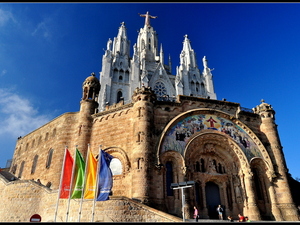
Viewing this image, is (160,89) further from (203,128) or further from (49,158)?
(49,158)

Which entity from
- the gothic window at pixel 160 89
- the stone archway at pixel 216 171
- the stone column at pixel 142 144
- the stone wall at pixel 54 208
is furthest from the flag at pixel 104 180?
the gothic window at pixel 160 89

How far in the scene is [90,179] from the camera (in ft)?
45.6

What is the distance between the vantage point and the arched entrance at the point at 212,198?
20.0 metres

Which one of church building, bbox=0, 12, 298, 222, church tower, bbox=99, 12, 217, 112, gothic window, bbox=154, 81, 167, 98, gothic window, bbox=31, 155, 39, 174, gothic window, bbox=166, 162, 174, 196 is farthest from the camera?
gothic window, bbox=154, 81, 167, 98

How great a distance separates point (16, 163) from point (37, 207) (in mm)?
14938

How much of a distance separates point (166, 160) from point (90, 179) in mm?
7224

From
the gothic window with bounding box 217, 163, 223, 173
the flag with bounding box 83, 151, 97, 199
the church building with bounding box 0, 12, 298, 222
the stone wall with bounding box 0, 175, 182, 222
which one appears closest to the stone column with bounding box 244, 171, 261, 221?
the church building with bounding box 0, 12, 298, 222

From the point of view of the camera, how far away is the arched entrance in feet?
65.5

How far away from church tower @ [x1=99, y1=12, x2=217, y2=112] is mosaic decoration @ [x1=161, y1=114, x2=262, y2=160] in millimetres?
23003

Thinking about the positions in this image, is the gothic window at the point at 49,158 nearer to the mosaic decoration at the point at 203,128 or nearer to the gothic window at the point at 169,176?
the mosaic decoration at the point at 203,128

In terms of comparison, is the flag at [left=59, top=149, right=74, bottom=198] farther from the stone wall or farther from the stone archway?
the stone archway

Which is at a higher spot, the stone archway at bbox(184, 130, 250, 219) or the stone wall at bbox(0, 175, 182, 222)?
the stone archway at bbox(184, 130, 250, 219)

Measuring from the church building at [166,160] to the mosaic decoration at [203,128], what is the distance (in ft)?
0.29

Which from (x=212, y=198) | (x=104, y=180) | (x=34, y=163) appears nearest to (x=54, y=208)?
(x=104, y=180)
